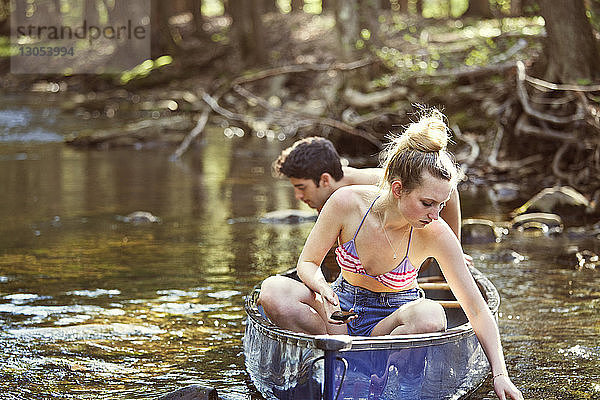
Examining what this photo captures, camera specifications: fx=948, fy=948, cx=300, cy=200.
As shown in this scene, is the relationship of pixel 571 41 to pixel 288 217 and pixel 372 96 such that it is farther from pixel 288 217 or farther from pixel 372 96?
pixel 288 217

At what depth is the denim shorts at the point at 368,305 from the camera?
15.1 feet

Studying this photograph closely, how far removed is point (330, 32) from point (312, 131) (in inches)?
521

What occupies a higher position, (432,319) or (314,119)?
(314,119)

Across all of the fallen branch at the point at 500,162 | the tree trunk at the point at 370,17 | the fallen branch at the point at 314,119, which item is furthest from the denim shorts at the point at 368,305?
the tree trunk at the point at 370,17

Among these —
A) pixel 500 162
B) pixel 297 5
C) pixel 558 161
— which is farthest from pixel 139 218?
pixel 297 5

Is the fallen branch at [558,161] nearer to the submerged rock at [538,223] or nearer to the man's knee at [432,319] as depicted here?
the submerged rock at [538,223]

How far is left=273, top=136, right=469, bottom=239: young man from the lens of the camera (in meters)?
5.51

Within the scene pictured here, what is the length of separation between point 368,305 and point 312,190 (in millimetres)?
1154

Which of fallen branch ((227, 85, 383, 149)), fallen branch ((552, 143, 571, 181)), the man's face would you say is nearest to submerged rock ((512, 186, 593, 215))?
fallen branch ((552, 143, 571, 181))

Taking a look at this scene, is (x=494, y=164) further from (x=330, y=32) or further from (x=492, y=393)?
(x=330, y=32)

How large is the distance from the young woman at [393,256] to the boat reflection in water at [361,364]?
14 centimetres

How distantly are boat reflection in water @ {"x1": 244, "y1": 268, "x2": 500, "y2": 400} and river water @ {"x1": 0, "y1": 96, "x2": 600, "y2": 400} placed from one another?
400 millimetres

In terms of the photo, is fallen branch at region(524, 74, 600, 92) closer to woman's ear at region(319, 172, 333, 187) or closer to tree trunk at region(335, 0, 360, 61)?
tree trunk at region(335, 0, 360, 61)

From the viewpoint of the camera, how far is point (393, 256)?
449 cm
